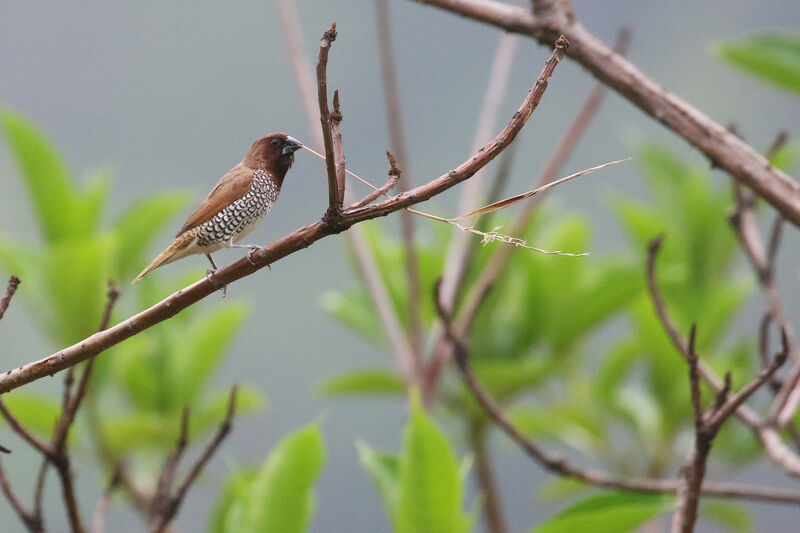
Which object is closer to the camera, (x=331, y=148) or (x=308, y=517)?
(x=331, y=148)

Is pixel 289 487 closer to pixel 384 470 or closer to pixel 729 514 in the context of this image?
pixel 384 470

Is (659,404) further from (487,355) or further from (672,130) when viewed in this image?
(672,130)

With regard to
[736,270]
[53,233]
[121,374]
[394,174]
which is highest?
[394,174]

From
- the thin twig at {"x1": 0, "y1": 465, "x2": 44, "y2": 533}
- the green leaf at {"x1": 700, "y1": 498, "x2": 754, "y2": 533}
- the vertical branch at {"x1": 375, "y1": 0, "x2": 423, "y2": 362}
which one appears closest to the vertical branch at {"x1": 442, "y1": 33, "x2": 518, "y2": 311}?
the vertical branch at {"x1": 375, "y1": 0, "x2": 423, "y2": 362}

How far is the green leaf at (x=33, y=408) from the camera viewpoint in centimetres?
123

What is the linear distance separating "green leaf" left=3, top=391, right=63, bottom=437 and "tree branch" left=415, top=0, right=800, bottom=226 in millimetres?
788

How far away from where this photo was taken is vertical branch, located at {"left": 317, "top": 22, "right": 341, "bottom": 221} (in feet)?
1.24

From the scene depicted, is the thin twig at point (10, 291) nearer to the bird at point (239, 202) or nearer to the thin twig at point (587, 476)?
the bird at point (239, 202)

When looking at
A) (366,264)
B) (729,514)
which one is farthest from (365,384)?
(729,514)

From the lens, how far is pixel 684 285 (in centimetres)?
152

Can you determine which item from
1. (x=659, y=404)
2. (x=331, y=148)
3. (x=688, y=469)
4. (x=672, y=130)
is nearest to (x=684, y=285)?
(x=659, y=404)

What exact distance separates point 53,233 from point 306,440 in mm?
736

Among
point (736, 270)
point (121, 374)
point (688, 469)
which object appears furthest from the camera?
point (736, 270)

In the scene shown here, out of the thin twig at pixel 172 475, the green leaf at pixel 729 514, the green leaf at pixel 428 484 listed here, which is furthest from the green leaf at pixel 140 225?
the green leaf at pixel 729 514
